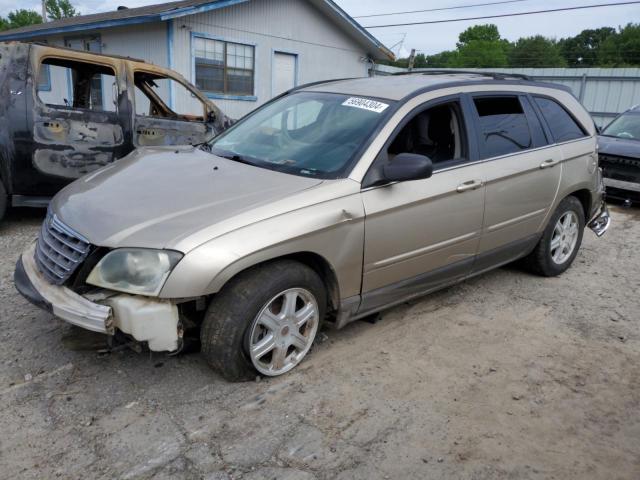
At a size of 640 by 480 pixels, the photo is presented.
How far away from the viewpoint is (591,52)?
60719mm

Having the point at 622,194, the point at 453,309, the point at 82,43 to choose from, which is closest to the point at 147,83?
the point at 453,309

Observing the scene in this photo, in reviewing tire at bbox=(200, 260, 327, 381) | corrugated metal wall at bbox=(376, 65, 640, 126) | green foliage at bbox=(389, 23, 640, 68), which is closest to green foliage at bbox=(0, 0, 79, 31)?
green foliage at bbox=(389, 23, 640, 68)

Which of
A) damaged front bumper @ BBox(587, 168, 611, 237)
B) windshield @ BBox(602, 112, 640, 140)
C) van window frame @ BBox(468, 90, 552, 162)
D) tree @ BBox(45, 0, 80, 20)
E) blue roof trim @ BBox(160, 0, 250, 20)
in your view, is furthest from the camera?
tree @ BBox(45, 0, 80, 20)

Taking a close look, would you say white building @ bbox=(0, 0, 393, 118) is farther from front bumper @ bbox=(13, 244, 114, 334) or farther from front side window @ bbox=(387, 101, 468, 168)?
front bumper @ bbox=(13, 244, 114, 334)

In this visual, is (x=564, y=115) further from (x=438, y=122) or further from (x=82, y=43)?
(x=82, y=43)

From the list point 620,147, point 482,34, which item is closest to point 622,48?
point 482,34

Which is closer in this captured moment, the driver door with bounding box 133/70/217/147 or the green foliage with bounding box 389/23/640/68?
the driver door with bounding box 133/70/217/147

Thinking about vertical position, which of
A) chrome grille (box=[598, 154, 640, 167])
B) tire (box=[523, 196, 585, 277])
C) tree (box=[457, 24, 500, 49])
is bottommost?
tire (box=[523, 196, 585, 277])

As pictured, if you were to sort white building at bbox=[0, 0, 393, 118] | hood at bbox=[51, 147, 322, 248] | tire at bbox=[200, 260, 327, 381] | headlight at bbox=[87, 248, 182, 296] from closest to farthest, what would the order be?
headlight at bbox=[87, 248, 182, 296], hood at bbox=[51, 147, 322, 248], tire at bbox=[200, 260, 327, 381], white building at bbox=[0, 0, 393, 118]

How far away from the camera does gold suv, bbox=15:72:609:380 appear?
279 centimetres

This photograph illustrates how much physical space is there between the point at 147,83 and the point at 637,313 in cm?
624

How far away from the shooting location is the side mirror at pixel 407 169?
3318mm

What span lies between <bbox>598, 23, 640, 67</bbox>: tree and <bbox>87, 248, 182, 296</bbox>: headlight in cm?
5734

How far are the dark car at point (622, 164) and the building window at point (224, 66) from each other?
343 inches
